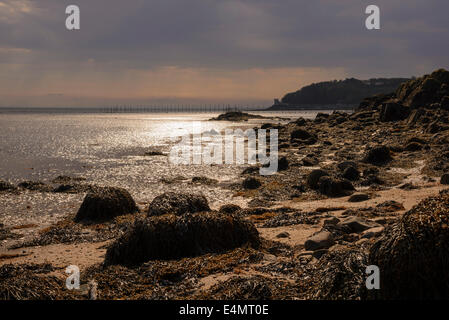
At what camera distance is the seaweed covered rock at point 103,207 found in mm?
15148

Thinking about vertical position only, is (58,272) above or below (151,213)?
below

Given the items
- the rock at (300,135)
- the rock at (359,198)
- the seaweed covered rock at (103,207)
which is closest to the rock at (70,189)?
the seaweed covered rock at (103,207)

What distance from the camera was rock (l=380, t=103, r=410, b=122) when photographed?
49250mm

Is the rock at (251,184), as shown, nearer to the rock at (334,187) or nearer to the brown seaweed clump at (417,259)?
the rock at (334,187)

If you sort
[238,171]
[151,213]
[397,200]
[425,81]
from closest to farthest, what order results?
[151,213] < [397,200] < [238,171] < [425,81]

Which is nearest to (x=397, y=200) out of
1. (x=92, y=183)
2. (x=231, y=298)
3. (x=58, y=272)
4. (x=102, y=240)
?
(x=231, y=298)

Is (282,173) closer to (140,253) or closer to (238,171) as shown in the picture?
(238,171)

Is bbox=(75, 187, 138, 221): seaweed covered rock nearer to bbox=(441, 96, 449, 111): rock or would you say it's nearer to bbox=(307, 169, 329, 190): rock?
bbox=(307, 169, 329, 190): rock

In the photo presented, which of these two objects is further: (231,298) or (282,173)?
(282,173)

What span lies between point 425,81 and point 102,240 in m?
60.3

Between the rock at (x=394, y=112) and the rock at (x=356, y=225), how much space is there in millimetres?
43228

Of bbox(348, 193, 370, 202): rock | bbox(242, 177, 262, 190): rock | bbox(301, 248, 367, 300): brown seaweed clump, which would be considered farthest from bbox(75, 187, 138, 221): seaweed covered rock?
bbox(301, 248, 367, 300): brown seaweed clump

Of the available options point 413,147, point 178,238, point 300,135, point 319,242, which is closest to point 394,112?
point 300,135

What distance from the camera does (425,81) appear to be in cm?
5806
